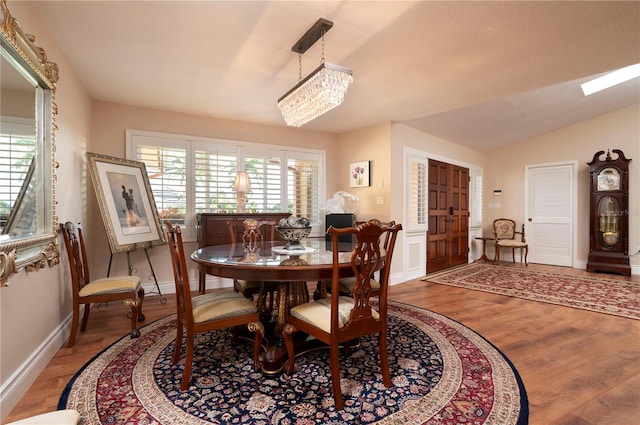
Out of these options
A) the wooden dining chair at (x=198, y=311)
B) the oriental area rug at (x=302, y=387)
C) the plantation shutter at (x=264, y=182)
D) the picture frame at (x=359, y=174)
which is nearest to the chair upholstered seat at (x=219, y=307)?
the wooden dining chair at (x=198, y=311)

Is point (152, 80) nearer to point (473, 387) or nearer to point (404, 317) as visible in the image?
point (404, 317)

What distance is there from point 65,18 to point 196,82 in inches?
42.5

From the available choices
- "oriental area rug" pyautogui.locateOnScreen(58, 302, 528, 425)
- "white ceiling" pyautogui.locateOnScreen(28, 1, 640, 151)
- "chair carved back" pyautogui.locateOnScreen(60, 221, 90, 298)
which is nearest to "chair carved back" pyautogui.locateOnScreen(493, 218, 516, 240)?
"white ceiling" pyautogui.locateOnScreen(28, 1, 640, 151)

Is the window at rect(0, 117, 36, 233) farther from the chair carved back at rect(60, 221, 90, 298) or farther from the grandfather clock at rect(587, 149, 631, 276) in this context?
the grandfather clock at rect(587, 149, 631, 276)

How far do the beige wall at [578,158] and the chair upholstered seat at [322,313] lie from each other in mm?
6039

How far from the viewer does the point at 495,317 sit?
117 inches

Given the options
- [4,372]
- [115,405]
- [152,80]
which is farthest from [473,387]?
[152,80]

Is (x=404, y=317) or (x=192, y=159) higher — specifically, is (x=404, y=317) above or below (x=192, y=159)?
below

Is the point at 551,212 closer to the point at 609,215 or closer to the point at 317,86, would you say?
the point at 609,215

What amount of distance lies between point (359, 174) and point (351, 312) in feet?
10.6

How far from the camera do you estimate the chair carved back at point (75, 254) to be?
2.31 m

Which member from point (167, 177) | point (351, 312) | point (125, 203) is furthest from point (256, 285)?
point (167, 177)

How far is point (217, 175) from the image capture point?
4.07 m

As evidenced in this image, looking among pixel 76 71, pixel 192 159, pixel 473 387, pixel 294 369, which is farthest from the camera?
pixel 192 159
